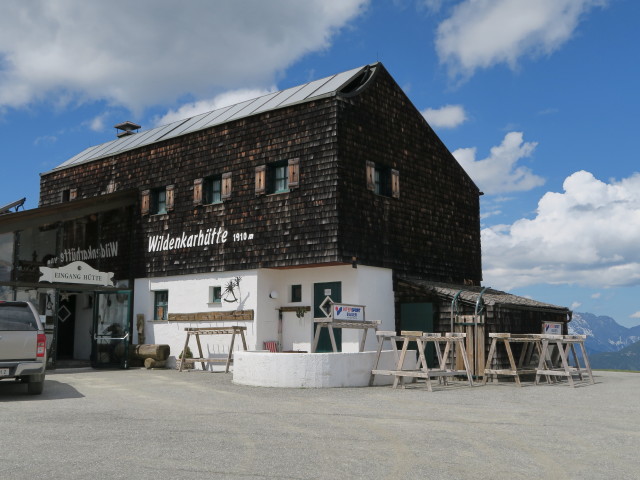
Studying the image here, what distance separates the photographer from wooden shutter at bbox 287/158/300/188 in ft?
60.8

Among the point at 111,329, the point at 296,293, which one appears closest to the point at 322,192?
the point at 296,293

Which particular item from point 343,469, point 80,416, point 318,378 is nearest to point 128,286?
point 318,378

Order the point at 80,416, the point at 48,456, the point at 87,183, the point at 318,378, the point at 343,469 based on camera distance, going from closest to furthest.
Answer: the point at 343,469 < the point at 48,456 < the point at 80,416 < the point at 318,378 < the point at 87,183

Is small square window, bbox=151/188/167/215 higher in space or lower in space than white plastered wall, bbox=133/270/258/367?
higher

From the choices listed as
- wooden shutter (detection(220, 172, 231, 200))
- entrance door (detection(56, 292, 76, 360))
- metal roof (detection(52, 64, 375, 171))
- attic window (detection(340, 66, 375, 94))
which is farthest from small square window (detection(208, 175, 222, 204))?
entrance door (detection(56, 292, 76, 360))

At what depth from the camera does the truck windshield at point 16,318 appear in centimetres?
1191

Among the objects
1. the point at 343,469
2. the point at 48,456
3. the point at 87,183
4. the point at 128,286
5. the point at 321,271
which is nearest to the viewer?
the point at 343,469

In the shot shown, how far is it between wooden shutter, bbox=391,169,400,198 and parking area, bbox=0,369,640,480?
7.77m

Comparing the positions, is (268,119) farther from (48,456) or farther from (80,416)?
(48,456)

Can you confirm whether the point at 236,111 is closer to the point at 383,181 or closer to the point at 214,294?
the point at 383,181

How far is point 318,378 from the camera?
14.0 m

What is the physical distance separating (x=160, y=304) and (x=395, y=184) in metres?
8.78

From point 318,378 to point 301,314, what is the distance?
5223mm

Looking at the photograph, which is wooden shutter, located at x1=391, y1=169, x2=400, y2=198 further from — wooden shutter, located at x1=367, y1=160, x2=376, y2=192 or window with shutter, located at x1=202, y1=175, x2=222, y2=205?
window with shutter, located at x1=202, y1=175, x2=222, y2=205
